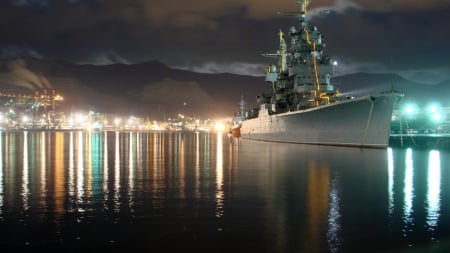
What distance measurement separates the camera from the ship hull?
4791 centimetres

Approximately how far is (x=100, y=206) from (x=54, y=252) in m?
5.66

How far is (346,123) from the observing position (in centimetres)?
5125

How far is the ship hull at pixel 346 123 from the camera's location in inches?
1886

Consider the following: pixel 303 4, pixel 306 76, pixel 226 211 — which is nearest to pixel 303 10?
pixel 303 4

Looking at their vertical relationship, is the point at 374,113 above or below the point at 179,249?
above

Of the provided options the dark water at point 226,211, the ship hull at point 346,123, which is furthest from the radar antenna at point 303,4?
the dark water at point 226,211

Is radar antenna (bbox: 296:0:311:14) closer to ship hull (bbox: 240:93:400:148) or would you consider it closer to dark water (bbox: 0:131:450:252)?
ship hull (bbox: 240:93:400:148)

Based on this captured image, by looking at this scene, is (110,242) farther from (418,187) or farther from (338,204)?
(418,187)

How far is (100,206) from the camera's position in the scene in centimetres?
1734

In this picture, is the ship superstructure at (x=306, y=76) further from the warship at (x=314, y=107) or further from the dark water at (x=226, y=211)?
the dark water at (x=226, y=211)

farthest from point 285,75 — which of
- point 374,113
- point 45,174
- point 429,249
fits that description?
point 429,249

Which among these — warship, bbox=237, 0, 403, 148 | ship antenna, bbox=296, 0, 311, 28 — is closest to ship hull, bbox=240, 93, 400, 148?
warship, bbox=237, 0, 403, 148

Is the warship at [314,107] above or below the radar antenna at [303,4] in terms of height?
below

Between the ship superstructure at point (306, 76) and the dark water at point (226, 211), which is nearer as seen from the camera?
the dark water at point (226, 211)
